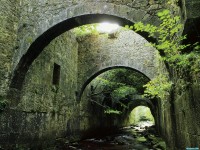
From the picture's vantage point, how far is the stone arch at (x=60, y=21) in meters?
5.21

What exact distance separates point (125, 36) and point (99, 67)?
6.97 ft

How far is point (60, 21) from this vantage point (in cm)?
566

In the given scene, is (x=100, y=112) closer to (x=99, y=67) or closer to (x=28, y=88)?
(x=99, y=67)

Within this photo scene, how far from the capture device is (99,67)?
10680mm

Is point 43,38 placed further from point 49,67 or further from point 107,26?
point 107,26

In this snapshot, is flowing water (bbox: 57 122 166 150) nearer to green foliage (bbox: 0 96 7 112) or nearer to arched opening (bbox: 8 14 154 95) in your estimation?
green foliage (bbox: 0 96 7 112)

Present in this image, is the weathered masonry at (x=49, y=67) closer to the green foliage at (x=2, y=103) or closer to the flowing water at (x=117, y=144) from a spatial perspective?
the green foliage at (x=2, y=103)

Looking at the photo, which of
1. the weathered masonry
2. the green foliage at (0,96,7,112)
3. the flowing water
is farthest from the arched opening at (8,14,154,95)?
the flowing water

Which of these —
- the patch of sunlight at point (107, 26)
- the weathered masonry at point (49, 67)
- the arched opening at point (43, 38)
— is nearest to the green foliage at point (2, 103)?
the weathered masonry at point (49, 67)

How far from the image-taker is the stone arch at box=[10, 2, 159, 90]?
205 inches

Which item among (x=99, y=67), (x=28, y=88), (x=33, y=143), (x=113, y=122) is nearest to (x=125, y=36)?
(x=99, y=67)

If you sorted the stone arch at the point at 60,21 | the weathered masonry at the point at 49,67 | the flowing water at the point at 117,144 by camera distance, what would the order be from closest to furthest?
the weathered masonry at the point at 49,67, the stone arch at the point at 60,21, the flowing water at the point at 117,144

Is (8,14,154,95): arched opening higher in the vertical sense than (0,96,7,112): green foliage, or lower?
higher

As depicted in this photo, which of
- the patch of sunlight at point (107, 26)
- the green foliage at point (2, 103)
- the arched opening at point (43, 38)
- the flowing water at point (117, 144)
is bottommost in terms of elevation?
the flowing water at point (117, 144)
